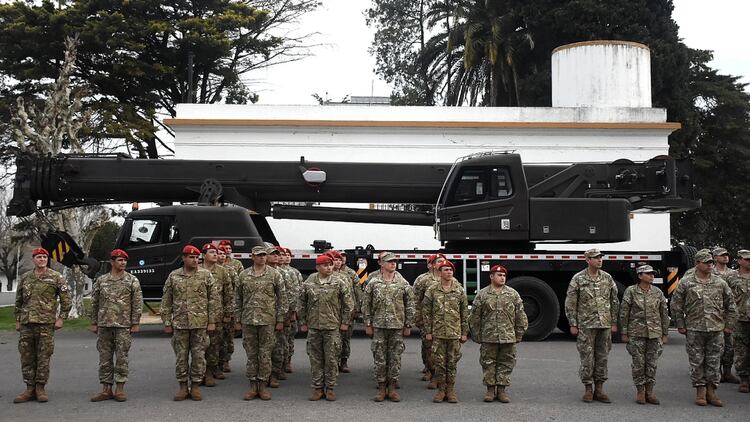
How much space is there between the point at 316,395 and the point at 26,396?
3183 mm

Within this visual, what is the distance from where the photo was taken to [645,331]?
8445 mm

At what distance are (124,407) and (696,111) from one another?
28.5 meters

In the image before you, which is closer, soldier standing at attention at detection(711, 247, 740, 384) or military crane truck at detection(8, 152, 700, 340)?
soldier standing at attention at detection(711, 247, 740, 384)

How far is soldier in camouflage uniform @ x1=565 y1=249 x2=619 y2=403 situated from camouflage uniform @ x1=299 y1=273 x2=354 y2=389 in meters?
2.60

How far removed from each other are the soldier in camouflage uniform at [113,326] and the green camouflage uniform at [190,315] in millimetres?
372

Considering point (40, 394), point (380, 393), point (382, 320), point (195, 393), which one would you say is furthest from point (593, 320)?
point (40, 394)

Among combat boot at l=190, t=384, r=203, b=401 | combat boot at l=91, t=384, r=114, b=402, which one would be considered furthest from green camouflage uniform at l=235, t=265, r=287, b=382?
combat boot at l=91, t=384, r=114, b=402

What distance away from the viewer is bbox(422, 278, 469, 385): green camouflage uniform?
8.40m

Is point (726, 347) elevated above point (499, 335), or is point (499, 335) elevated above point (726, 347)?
point (499, 335)

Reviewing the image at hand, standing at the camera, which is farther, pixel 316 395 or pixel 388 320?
pixel 388 320

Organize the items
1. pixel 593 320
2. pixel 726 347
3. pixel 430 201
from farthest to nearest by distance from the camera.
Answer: pixel 430 201
pixel 726 347
pixel 593 320

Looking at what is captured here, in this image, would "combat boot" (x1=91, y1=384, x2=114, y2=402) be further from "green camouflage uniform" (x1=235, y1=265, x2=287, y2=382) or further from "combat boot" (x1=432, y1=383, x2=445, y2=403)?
"combat boot" (x1=432, y1=383, x2=445, y2=403)

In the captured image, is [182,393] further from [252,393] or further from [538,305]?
[538,305]

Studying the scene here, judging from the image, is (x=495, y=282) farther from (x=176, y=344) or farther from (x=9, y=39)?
(x=9, y=39)
